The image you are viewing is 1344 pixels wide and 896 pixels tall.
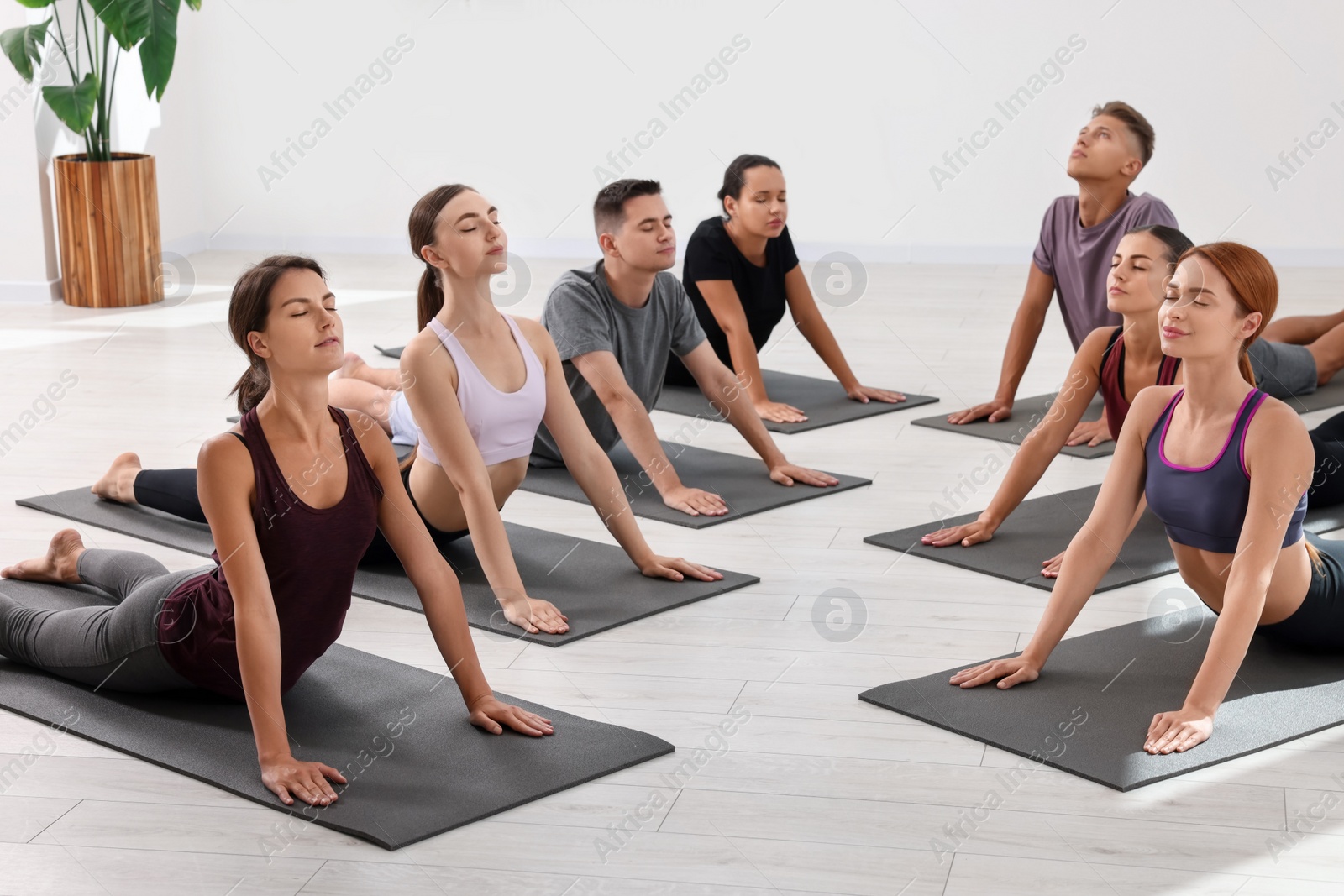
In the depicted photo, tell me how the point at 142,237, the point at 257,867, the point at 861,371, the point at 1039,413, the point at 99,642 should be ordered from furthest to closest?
the point at 142,237, the point at 861,371, the point at 1039,413, the point at 99,642, the point at 257,867

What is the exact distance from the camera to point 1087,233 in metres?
4.18

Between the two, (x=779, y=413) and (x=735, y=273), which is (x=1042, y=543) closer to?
(x=779, y=413)

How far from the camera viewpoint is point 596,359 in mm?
3445

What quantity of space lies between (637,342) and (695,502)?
0.42m

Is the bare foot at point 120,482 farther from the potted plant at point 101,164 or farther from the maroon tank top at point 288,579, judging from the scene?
the potted plant at point 101,164

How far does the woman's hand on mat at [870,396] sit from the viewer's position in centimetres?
450

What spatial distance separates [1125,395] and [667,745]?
1.49 m

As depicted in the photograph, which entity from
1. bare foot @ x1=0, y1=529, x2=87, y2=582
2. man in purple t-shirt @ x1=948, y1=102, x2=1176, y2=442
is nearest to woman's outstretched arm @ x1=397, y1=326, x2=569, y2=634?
bare foot @ x1=0, y1=529, x2=87, y2=582

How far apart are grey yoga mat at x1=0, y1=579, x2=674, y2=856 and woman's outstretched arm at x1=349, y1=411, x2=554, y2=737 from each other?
3cm

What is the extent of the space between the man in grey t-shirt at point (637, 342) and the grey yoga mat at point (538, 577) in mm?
329

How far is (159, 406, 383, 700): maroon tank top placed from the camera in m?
2.09

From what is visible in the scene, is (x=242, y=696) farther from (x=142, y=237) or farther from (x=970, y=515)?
(x=142, y=237)

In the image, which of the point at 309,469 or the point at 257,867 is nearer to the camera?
the point at 257,867

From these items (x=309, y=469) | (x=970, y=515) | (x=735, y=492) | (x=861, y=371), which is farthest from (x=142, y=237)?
(x=309, y=469)
